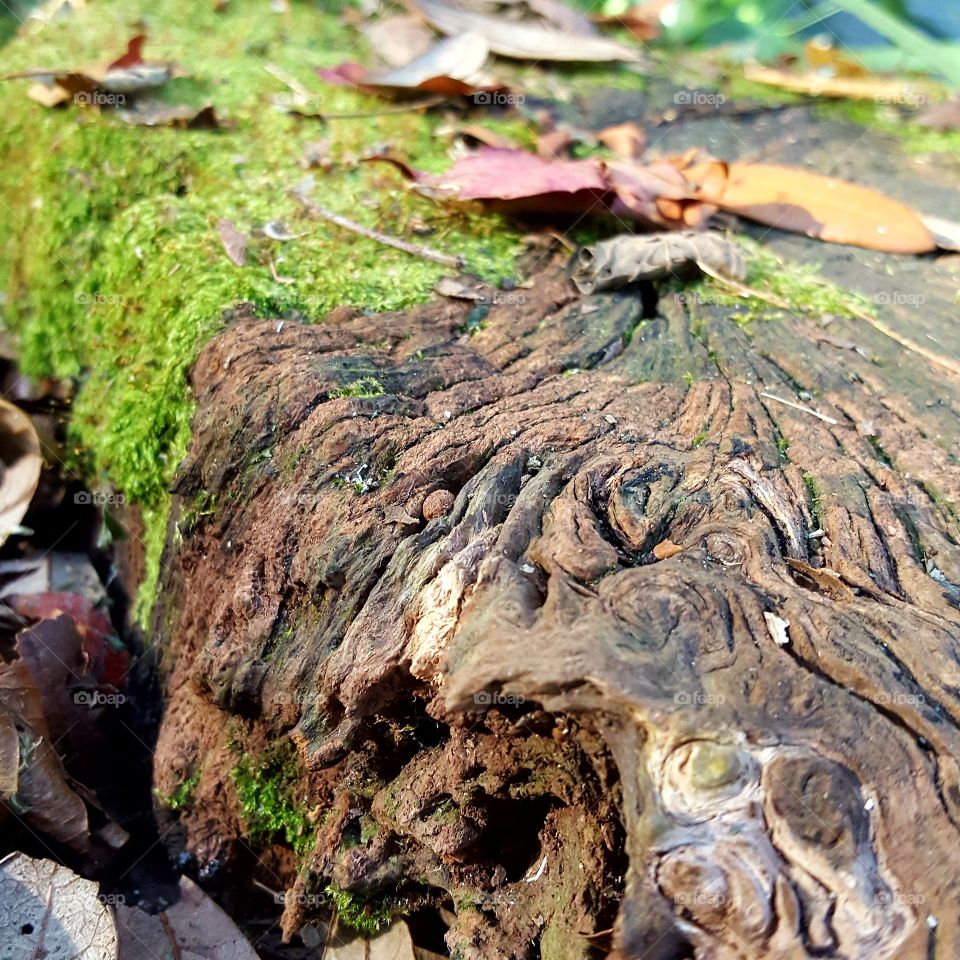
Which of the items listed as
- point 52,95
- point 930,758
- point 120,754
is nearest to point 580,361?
point 930,758

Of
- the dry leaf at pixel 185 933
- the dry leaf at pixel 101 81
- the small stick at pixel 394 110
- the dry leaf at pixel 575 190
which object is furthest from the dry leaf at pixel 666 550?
the dry leaf at pixel 101 81

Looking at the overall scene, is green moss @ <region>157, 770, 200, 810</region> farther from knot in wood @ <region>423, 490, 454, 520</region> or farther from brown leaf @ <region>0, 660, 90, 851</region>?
A: knot in wood @ <region>423, 490, 454, 520</region>

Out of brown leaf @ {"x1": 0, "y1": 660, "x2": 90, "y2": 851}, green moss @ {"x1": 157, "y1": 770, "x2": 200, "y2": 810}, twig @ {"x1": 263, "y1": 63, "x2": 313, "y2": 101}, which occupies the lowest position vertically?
green moss @ {"x1": 157, "y1": 770, "x2": 200, "y2": 810}

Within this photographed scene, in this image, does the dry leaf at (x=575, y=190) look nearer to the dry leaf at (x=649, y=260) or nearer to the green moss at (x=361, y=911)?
the dry leaf at (x=649, y=260)

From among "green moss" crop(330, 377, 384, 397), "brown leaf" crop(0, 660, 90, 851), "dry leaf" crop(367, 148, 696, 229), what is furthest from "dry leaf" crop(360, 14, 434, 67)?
"brown leaf" crop(0, 660, 90, 851)

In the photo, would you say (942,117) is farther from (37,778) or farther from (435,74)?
(37,778)
